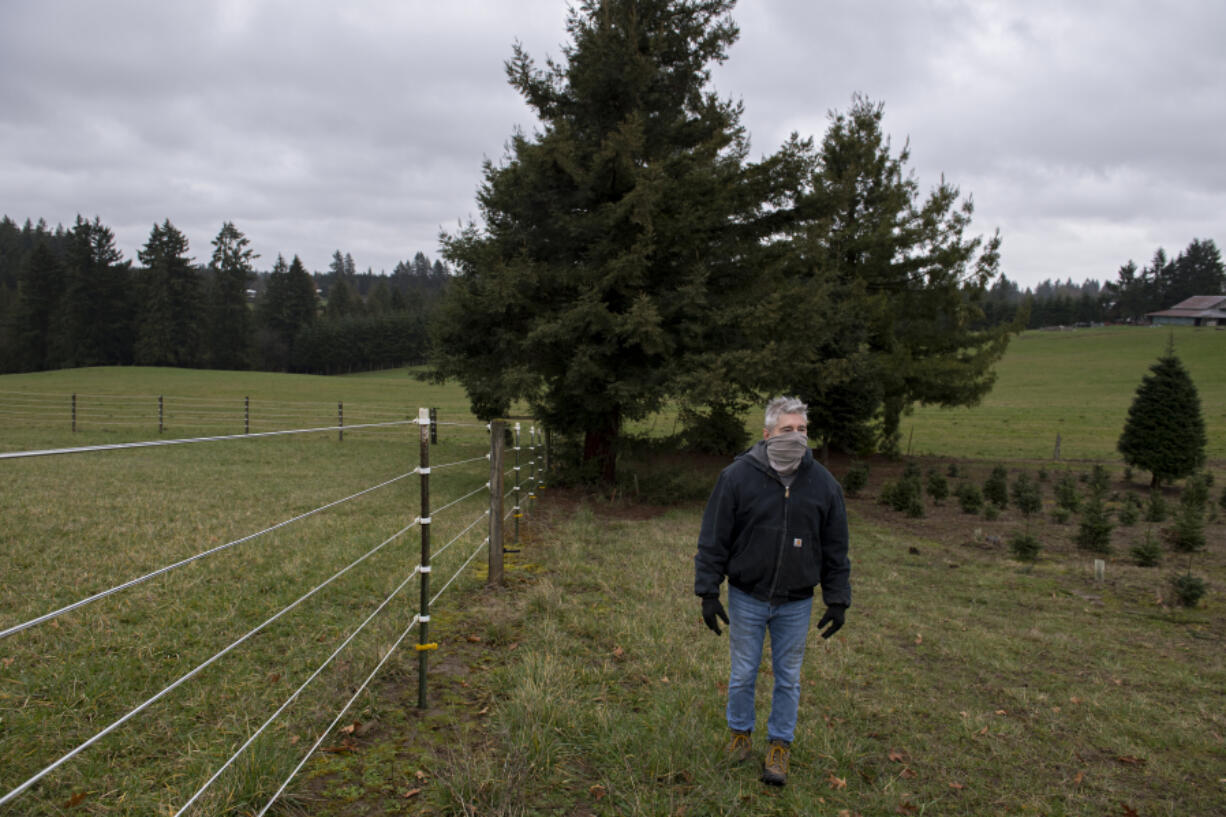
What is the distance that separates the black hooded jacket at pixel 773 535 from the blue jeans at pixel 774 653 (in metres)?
0.09

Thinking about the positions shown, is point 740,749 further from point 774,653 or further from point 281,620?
point 281,620

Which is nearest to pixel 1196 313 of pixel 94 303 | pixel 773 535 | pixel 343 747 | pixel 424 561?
pixel 773 535

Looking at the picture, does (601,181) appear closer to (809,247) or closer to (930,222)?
(809,247)

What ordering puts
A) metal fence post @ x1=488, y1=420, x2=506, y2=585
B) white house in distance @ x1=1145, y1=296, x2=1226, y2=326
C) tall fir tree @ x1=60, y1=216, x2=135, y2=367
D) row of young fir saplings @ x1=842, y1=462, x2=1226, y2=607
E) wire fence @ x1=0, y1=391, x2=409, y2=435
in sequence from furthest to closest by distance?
white house in distance @ x1=1145, y1=296, x2=1226, y2=326, tall fir tree @ x1=60, y1=216, x2=135, y2=367, wire fence @ x1=0, y1=391, x2=409, y2=435, row of young fir saplings @ x1=842, y1=462, x2=1226, y2=607, metal fence post @ x1=488, y1=420, x2=506, y2=585

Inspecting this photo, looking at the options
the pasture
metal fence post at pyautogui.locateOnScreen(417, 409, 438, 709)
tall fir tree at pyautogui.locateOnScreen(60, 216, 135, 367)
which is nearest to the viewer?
the pasture

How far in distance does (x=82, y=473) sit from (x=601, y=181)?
10.6 meters

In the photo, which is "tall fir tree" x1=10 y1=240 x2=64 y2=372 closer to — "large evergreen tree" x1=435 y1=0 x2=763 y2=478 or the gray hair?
"large evergreen tree" x1=435 y1=0 x2=763 y2=478

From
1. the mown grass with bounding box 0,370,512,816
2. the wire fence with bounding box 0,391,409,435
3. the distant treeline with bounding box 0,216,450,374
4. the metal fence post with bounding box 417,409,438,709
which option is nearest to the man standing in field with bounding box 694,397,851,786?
the metal fence post with bounding box 417,409,438,709

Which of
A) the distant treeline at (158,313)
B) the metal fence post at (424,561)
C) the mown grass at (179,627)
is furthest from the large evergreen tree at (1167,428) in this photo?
the distant treeline at (158,313)

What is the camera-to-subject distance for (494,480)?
681 centimetres

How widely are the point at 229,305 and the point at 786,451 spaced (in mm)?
80590

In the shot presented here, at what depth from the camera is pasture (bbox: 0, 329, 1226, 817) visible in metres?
3.50

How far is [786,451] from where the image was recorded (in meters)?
3.63

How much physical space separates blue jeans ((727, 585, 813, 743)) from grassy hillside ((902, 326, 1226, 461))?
2352cm
